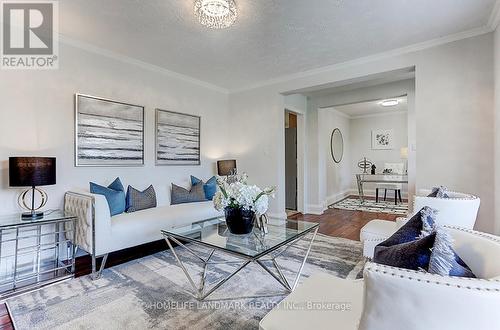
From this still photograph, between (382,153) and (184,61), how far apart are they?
22.0 feet

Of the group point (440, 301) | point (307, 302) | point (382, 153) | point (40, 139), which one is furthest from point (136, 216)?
point (382, 153)

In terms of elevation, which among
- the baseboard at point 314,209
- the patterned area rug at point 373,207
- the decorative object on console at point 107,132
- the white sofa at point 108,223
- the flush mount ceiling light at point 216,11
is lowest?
the patterned area rug at point 373,207

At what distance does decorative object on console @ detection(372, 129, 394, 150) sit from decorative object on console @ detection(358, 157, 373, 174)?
1.54 feet

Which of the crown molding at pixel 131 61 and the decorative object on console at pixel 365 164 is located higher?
the crown molding at pixel 131 61

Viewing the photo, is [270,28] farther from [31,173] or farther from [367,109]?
[367,109]

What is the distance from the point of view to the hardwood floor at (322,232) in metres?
2.55

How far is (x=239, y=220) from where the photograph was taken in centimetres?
212

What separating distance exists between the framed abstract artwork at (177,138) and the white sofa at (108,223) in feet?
3.38

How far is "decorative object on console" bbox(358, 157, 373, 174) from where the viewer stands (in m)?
7.91

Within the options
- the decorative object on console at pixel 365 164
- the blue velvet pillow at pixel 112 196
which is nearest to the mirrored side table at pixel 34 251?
the blue velvet pillow at pixel 112 196

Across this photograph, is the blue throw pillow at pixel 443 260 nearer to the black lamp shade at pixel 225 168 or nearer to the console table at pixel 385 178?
the black lamp shade at pixel 225 168

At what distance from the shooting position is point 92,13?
8.01ft

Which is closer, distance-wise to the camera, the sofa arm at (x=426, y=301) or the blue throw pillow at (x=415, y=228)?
the sofa arm at (x=426, y=301)

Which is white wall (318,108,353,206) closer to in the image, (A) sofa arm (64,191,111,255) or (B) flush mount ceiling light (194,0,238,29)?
(B) flush mount ceiling light (194,0,238,29)
